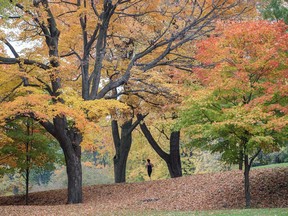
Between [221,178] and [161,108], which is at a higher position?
[161,108]

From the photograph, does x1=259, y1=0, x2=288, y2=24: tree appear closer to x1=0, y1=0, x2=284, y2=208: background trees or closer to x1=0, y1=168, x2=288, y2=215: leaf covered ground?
x1=0, y1=0, x2=284, y2=208: background trees

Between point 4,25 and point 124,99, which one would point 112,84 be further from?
point 4,25

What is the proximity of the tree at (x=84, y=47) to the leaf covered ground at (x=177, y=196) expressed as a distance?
247cm

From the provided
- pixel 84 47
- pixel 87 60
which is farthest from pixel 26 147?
pixel 84 47

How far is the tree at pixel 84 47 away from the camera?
55.3 feet

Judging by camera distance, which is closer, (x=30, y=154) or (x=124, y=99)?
(x=30, y=154)

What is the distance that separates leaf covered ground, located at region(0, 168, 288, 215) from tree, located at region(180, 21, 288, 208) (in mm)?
1631

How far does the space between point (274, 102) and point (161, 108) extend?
343 inches

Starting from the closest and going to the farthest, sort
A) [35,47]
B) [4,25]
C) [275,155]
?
[4,25] → [35,47] → [275,155]

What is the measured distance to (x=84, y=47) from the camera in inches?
782

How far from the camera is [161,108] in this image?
72.2 feet

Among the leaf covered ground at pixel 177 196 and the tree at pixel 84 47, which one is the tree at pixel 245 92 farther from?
the tree at pixel 84 47

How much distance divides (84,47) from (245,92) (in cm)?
881

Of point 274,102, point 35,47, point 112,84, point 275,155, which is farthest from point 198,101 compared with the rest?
point 275,155
